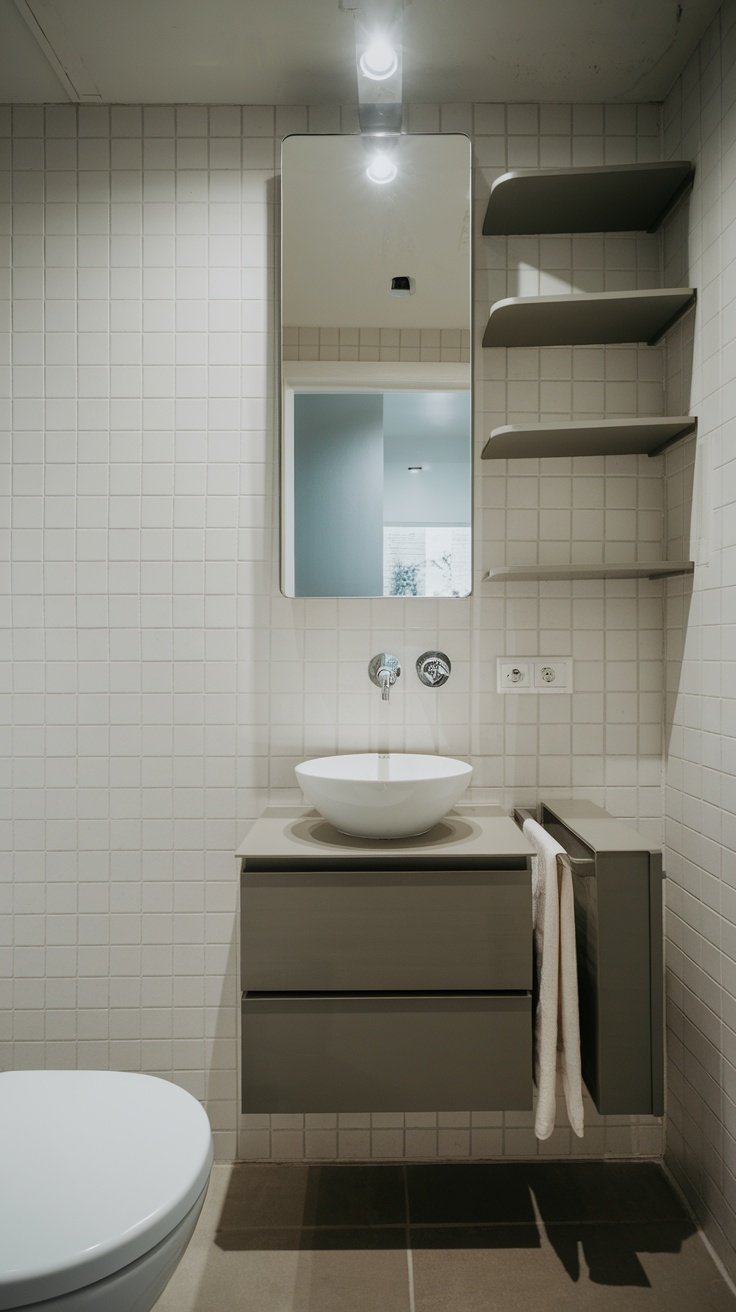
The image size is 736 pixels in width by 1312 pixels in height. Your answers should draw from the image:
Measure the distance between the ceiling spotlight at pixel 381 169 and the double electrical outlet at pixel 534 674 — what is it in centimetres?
114

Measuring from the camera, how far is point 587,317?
1703 millimetres

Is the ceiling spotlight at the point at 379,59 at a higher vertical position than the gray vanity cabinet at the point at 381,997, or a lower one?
higher

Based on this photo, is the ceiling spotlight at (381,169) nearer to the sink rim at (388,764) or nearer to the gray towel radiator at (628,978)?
the sink rim at (388,764)

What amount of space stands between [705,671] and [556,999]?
2.36 ft

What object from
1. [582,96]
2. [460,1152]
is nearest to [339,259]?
[582,96]

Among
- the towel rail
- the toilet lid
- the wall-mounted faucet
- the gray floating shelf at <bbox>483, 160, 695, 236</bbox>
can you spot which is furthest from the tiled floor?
the gray floating shelf at <bbox>483, 160, 695, 236</bbox>

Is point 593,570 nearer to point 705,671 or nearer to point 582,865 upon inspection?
point 705,671

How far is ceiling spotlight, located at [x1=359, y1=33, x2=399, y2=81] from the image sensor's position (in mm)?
1587

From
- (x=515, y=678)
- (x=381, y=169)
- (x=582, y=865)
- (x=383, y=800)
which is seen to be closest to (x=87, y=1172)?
(x=383, y=800)

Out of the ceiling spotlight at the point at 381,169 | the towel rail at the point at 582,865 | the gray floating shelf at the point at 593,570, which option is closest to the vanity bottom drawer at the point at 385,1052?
the towel rail at the point at 582,865

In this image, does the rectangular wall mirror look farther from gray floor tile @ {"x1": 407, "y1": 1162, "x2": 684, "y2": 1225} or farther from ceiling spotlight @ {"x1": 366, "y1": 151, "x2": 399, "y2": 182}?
gray floor tile @ {"x1": 407, "y1": 1162, "x2": 684, "y2": 1225}

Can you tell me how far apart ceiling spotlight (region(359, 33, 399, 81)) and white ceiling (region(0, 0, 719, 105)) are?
0.06 meters

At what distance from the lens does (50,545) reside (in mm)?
1875

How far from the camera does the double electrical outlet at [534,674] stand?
187cm
